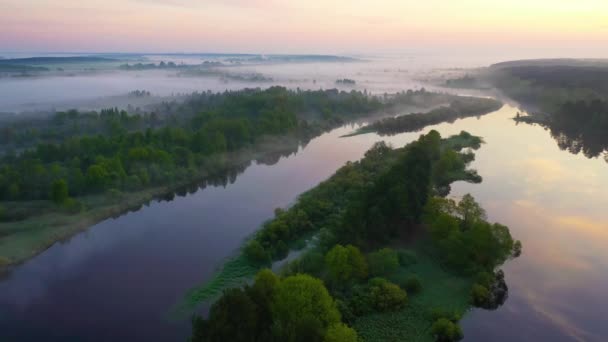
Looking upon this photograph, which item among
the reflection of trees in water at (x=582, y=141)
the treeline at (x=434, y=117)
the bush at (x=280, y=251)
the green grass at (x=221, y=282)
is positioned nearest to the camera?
the green grass at (x=221, y=282)

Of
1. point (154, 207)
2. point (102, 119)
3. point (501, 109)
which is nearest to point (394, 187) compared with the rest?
point (154, 207)

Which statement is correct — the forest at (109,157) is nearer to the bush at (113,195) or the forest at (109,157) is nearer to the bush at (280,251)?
the bush at (113,195)

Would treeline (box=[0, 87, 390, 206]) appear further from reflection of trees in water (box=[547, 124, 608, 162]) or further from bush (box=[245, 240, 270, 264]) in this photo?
reflection of trees in water (box=[547, 124, 608, 162])

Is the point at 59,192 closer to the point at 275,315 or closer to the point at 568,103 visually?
the point at 275,315

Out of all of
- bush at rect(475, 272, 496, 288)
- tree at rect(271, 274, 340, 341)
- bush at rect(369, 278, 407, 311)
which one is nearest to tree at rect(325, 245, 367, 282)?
bush at rect(369, 278, 407, 311)

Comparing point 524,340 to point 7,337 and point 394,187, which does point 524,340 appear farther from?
point 7,337

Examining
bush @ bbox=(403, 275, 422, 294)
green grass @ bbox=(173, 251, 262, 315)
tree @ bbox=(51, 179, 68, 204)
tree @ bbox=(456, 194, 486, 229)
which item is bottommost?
green grass @ bbox=(173, 251, 262, 315)

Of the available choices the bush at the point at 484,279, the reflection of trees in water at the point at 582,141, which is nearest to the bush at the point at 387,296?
the bush at the point at 484,279
